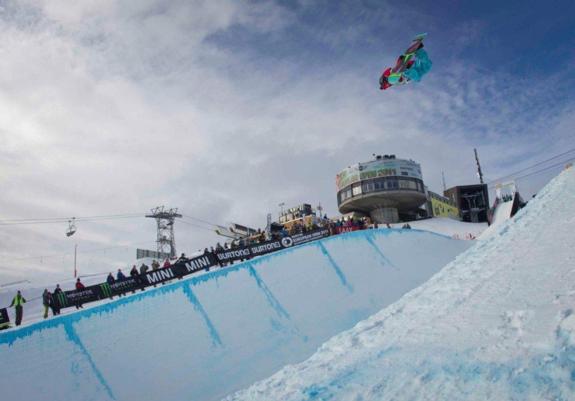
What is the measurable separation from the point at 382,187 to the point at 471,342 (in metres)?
47.2

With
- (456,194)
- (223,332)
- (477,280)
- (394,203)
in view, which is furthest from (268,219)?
(477,280)

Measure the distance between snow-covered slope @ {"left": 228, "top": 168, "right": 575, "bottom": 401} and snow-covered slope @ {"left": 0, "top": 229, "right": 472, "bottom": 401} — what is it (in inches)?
209

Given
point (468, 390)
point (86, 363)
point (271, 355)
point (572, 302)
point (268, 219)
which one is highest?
point (268, 219)

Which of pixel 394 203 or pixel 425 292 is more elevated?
pixel 394 203

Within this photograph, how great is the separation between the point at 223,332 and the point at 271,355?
175cm

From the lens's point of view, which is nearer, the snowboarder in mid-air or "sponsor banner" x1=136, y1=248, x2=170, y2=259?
the snowboarder in mid-air

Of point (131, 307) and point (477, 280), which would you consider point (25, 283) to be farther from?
point (477, 280)

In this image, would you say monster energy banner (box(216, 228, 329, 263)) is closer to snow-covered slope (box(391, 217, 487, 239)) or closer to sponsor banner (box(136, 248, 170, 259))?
snow-covered slope (box(391, 217, 487, 239))

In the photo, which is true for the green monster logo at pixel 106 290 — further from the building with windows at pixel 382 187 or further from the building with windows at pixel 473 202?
the building with windows at pixel 473 202

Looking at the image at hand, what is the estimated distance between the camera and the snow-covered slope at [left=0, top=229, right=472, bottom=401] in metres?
10.0

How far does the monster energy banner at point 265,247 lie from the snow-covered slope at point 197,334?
3202mm

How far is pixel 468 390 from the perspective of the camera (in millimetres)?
3662

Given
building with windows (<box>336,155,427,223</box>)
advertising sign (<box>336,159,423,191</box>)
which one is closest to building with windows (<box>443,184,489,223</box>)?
building with windows (<box>336,155,427,223</box>)

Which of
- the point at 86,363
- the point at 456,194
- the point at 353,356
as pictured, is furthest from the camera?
the point at 456,194
